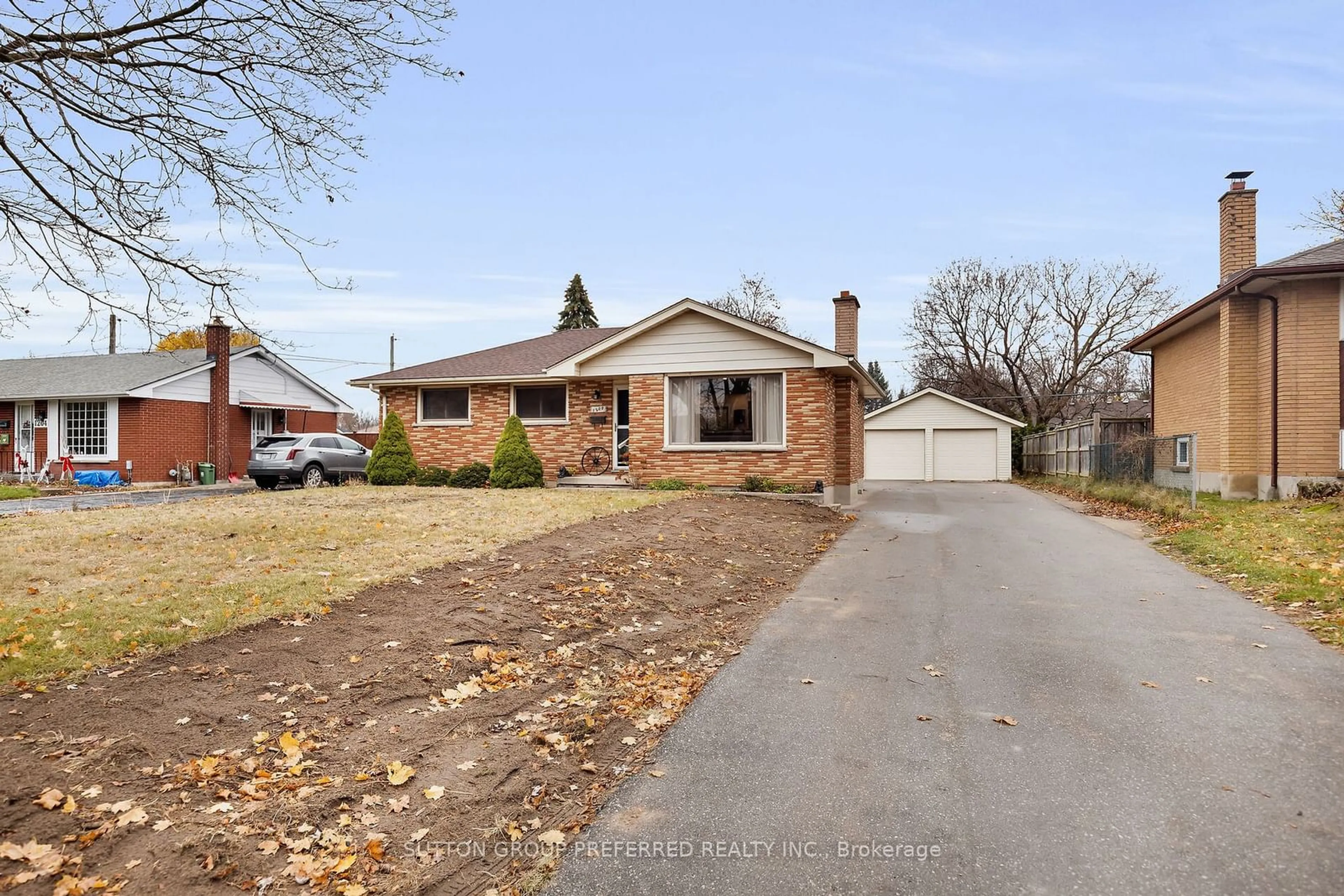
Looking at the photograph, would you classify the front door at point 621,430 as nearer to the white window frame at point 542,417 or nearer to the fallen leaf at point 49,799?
the white window frame at point 542,417

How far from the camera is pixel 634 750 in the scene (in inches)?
167

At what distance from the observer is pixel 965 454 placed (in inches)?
1243

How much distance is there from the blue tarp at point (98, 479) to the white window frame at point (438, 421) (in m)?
11.3

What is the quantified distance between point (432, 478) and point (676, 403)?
6876 mm

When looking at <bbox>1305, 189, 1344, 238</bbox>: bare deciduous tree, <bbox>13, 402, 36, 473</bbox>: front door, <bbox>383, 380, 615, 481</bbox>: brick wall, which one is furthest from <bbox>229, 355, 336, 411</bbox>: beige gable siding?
<bbox>1305, 189, 1344, 238</bbox>: bare deciduous tree

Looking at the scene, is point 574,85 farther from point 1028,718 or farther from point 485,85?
point 1028,718

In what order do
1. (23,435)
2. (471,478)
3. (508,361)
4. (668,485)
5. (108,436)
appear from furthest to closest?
1. (23,435)
2. (108,436)
3. (508,361)
4. (471,478)
5. (668,485)

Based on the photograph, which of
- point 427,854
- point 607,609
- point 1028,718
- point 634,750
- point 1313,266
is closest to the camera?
point 427,854

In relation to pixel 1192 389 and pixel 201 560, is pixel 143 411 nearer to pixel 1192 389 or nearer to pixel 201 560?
pixel 201 560

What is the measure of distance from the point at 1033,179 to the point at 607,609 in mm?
15407

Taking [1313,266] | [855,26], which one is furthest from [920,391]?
[855,26]

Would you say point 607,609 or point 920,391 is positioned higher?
point 920,391

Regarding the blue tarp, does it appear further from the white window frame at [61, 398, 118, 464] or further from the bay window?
the bay window

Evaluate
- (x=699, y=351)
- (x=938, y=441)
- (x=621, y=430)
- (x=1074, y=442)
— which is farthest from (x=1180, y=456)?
(x=621, y=430)
